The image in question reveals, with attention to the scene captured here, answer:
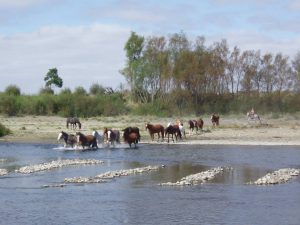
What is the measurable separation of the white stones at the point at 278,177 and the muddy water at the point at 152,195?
1.23 ft

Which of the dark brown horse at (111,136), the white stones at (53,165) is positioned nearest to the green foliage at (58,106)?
the dark brown horse at (111,136)

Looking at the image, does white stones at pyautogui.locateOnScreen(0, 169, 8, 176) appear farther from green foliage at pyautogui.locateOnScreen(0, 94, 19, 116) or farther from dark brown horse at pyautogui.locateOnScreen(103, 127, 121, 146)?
green foliage at pyautogui.locateOnScreen(0, 94, 19, 116)

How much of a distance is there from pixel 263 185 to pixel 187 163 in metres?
8.16

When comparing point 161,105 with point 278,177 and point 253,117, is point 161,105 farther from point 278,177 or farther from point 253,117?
point 278,177

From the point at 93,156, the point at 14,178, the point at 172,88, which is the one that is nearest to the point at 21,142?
the point at 93,156

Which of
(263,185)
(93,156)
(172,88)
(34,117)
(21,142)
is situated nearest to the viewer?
(263,185)

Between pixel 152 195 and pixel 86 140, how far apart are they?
18.3m

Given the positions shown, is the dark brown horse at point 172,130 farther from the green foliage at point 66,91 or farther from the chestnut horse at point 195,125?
the green foliage at point 66,91

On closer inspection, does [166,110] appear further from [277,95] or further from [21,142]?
[21,142]

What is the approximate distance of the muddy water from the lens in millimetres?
17328

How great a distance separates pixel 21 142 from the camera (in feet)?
149

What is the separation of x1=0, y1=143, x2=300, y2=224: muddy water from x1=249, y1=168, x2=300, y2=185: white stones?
1.23 ft

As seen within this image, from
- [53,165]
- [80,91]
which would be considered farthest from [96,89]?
[53,165]

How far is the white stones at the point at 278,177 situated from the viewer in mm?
23281
